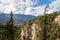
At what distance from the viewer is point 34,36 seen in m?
76.9

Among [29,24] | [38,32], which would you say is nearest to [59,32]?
[38,32]

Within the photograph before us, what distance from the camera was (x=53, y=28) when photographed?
69062mm

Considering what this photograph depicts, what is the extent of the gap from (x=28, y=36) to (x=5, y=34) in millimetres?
25180

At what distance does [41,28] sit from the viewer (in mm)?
70250

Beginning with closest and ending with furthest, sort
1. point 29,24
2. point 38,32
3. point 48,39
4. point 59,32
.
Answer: point 59,32
point 48,39
point 38,32
point 29,24

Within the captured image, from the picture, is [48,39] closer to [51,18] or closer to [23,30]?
[51,18]

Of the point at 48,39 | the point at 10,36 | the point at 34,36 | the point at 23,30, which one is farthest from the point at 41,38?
the point at 10,36

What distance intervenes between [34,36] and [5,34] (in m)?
29.8

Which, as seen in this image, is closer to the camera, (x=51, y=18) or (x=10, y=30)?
(x=51, y=18)

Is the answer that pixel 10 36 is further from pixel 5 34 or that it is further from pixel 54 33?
pixel 54 33

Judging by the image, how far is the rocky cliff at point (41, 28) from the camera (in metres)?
66.3

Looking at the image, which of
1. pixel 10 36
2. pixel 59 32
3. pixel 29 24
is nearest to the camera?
pixel 59 32

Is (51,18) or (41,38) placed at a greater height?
(51,18)

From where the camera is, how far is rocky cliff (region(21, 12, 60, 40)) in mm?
66300
